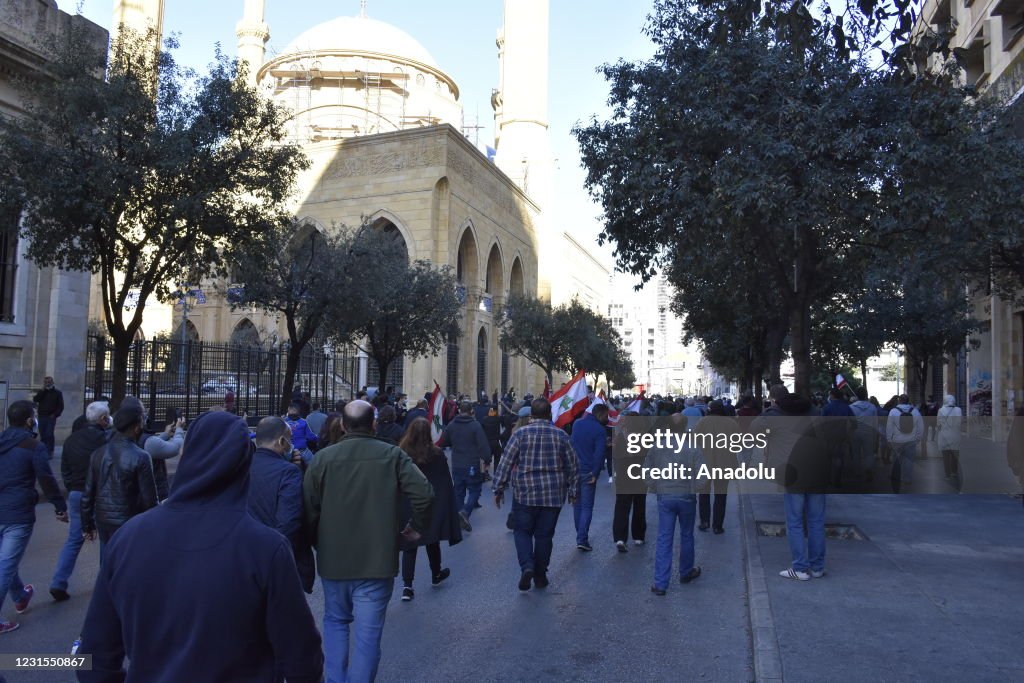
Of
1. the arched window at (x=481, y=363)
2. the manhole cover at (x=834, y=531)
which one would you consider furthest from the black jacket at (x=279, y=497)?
the arched window at (x=481, y=363)

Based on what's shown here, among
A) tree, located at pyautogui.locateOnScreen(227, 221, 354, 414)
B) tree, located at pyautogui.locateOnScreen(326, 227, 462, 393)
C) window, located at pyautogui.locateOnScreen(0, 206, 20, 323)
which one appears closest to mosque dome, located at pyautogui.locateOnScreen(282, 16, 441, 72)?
tree, located at pyautogui.locateOnScreen(326, 227, 462, 393)

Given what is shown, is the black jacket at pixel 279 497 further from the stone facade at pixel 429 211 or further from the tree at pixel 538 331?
the tree at pixel 538 331

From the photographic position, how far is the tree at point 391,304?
74.1 ft

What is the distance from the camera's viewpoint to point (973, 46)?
21.1 metres

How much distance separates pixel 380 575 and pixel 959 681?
10.9 feet

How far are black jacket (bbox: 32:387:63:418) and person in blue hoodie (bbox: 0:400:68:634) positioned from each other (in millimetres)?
9807

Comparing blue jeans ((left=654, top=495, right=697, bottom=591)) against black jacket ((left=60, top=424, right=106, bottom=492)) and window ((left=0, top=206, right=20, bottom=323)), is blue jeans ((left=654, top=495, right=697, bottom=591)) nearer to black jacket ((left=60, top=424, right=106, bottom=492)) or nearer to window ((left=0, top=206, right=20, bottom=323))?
black jacket ((left=60, top=424, right=106, bottom=492))

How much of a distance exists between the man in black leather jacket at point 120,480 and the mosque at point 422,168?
2593cm

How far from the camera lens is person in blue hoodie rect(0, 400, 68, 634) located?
5645 mm

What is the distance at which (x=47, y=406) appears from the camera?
14695mm

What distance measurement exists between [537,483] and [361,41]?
63684mm

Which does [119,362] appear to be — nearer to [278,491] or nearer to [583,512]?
[583,512]

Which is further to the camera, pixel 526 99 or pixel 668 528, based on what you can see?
pixel 526 99

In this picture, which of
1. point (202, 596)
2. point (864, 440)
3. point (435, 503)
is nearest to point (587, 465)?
point (435, 503)
